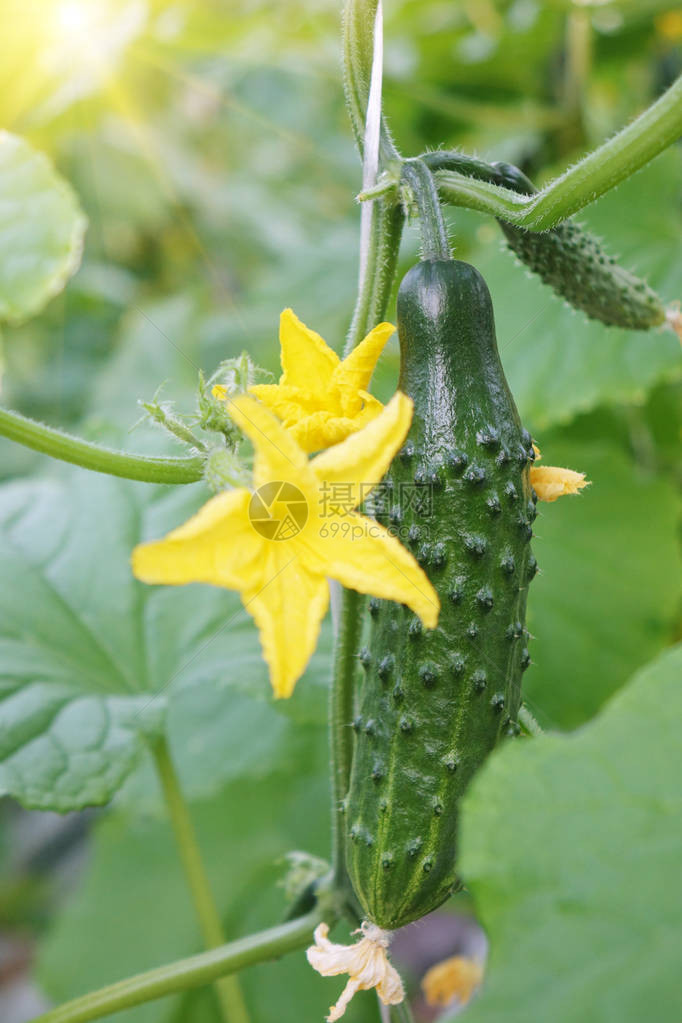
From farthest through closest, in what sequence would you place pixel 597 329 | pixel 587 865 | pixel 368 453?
pixel 597 329, pixel 368 453, pixel 587 865

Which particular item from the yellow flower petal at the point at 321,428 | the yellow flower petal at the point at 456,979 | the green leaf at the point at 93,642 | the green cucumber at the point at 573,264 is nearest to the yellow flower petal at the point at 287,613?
the yellow flower petal at the point at 321,428

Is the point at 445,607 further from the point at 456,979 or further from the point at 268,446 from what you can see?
the point at 456,979

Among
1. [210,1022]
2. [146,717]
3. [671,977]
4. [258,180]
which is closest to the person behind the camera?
[671,977]

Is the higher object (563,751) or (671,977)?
(563,751)

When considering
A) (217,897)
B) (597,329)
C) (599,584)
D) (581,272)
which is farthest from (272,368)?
(581,272)

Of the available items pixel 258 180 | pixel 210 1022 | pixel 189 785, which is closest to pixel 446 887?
pixel 189 785

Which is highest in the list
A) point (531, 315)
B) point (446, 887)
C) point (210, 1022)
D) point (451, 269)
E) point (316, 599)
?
point (531, 315)

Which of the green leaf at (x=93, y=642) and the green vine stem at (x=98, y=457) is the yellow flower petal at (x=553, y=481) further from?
the green leaf at (x=93, y=642)

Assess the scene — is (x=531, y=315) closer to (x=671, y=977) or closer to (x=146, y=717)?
(x=146, y=717)
